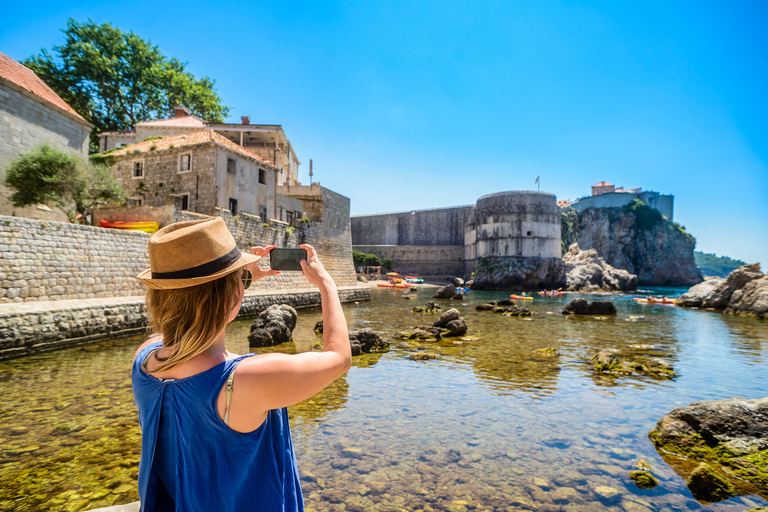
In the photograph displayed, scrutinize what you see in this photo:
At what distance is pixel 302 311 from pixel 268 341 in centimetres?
781

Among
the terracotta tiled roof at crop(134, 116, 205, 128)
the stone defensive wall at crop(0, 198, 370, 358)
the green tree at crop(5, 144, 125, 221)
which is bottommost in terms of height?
the stone defensive wall at crop(0, 198, 370, 358)

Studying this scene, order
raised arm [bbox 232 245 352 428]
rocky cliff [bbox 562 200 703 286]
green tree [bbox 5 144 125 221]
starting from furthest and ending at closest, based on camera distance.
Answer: rocky cliff [bbox 562 200 703 286] → green tree [bbox 5 144 125 221] → raised arm [bbox 232 245 352 428]

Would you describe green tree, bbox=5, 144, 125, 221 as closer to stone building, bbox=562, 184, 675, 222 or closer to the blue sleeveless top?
the blue sleeveless top

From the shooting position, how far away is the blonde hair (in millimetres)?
1029

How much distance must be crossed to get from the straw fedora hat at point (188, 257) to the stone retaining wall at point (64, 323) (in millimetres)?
8962

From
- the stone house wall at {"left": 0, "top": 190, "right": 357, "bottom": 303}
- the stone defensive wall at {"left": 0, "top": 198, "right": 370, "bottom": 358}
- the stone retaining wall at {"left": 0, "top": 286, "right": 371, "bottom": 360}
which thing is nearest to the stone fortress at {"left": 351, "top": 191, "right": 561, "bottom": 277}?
the stone defensive wall at {"left": 0, "top": 198, "right": 370, "bottom": 358}

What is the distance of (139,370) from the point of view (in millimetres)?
1170

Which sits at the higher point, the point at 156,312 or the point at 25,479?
the point at 156,312

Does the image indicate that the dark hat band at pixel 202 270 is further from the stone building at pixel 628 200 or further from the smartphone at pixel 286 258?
the stone building at pixel 628 200

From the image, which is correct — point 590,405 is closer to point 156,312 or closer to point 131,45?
point 156,312

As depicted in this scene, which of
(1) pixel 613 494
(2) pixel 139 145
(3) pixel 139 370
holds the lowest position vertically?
(1) pixel 613 494

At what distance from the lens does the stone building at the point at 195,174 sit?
1831cm

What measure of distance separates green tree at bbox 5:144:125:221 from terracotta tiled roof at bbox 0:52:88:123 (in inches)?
85.2

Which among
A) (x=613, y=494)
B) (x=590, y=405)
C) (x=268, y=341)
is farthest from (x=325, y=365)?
(x=268, y=341)
